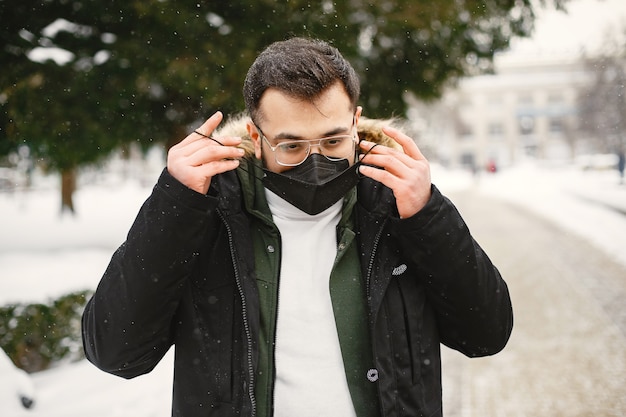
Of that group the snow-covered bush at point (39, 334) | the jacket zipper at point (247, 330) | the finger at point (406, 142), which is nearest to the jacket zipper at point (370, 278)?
the finger at point (406, 142)

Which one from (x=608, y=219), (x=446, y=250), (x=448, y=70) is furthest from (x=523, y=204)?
(x=446, y=250)

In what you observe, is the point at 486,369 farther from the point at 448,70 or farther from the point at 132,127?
the point at 132,127

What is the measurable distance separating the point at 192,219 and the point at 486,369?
4.65m

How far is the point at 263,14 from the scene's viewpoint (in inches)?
234

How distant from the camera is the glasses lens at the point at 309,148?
1.68 m

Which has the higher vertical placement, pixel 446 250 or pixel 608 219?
pixel 446 250

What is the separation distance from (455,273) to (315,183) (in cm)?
48

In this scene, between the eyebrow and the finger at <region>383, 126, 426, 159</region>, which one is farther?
the eyebrow

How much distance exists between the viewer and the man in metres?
1.52

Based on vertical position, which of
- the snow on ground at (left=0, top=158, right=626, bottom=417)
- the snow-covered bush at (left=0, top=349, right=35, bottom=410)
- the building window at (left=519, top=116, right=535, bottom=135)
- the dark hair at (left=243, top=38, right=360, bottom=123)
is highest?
the dark hair at (left=243, top=38, right=360, bottom=123)

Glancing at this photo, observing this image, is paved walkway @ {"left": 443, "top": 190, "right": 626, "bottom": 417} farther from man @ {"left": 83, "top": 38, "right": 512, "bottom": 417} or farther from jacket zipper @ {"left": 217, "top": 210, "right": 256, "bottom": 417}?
jacket zipper @ {"left": 217, "top": 210, "right": 256, "bottom": 417}

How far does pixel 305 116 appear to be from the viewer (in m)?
1.64

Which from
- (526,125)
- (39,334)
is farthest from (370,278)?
(526,125)

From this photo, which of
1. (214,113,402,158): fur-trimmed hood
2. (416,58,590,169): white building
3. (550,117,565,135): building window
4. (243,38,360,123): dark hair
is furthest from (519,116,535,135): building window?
(243,38,360,123): dark hair
